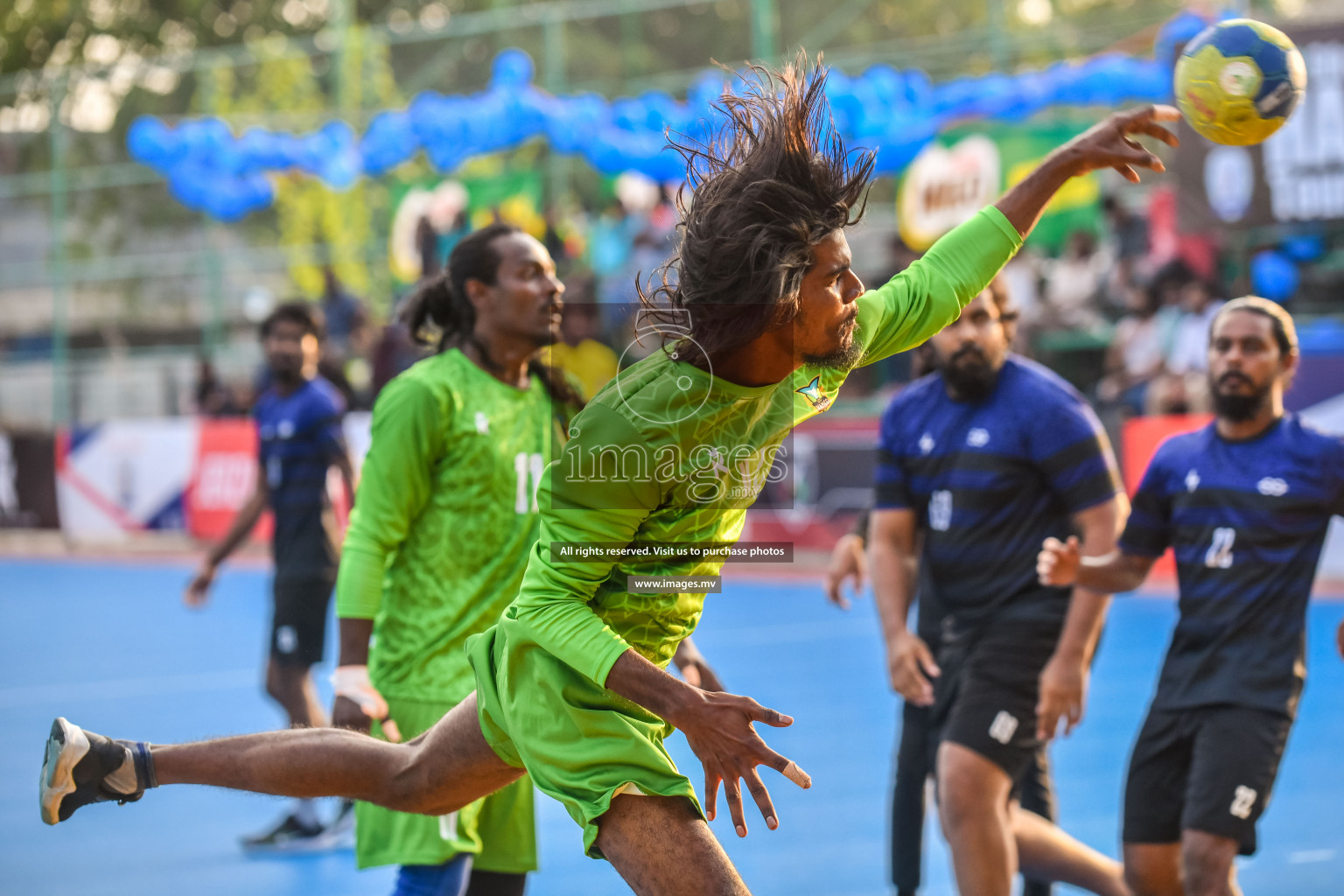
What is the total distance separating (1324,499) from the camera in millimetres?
4426

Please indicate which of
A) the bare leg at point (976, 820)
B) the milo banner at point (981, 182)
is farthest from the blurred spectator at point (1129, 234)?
the bare leg at point (976, 820)

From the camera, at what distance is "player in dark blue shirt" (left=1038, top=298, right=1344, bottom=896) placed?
4.25m

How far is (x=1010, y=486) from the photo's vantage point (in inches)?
192

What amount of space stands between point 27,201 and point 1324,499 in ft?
75.2

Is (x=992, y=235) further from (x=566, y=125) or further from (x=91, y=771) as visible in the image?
(x=566, y=125)

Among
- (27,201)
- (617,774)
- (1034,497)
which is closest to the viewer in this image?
(617,774)

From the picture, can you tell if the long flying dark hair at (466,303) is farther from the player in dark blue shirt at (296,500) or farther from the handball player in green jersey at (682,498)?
the player in dark blue shirt at (296,500)

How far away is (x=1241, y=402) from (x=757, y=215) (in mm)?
2256

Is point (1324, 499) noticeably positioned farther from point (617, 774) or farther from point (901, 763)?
point (617, 774)

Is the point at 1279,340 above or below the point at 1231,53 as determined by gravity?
below

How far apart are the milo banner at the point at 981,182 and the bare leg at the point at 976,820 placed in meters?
10.5

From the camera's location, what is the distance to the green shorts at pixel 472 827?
4195mm

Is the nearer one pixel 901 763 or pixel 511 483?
pixel 511 483

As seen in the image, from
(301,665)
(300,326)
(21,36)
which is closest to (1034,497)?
(301,665)
